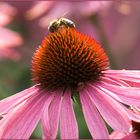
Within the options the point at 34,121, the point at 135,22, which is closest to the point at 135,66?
the point at 135,22

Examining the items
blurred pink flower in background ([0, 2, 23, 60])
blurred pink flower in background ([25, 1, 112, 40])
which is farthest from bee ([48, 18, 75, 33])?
blurred pink flower in background ([0, 2, 23, 60])

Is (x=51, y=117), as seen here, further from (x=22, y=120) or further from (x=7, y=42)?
(x=7, y=42)

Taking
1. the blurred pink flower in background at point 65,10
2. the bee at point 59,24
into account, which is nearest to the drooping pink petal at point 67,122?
the bee at point 59,24

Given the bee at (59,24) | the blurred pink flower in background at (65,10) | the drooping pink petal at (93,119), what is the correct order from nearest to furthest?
the drooping pink petal at (93,119) → the bee at (59,24) → the blurred pink flower in background at (65,10)

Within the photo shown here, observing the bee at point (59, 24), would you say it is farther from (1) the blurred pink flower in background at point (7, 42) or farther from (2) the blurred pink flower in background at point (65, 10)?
(1) the blurred pink flower in background at point (7, 42)

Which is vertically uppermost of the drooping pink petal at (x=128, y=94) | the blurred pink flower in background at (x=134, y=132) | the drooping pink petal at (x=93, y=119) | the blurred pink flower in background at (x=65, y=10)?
the blurred pink flower in background at (x=65, y=10)

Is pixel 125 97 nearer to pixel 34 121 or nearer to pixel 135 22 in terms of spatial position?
pixel 34 121

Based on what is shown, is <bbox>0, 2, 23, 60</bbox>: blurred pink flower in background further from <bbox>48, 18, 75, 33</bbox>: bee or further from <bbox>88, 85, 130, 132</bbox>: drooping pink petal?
<bbox>88, 85, 130, 132</bbox>: drooping pink petal
